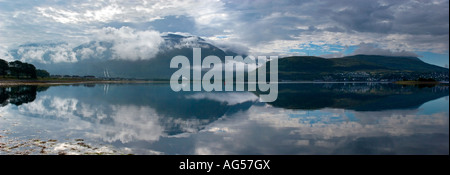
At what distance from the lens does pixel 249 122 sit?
34250 mm
